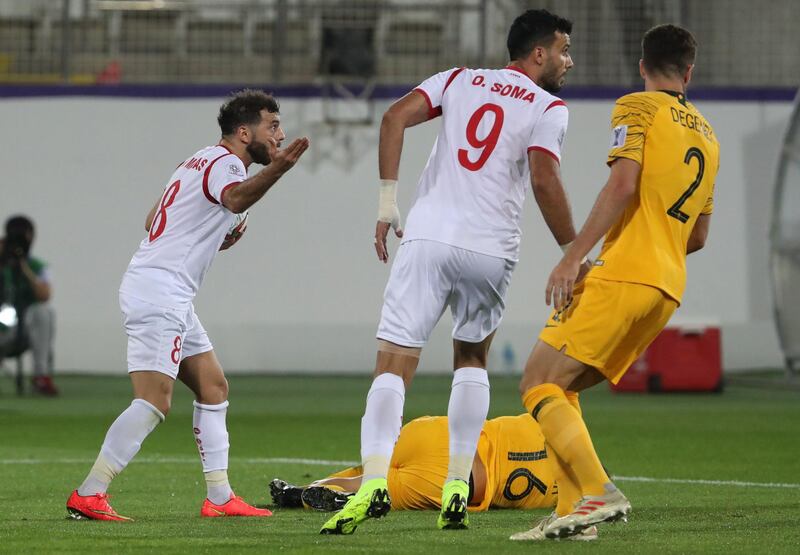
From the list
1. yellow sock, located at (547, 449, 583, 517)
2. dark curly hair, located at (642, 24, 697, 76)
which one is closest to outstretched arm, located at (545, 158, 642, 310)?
dark curly hair, located at (642, 24, 697, 76)

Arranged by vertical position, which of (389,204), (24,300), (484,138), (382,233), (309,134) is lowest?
(24,300)

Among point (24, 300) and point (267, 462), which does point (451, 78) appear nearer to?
point (267, 462)

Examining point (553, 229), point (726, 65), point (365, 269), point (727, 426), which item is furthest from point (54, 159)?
point (553, 229)

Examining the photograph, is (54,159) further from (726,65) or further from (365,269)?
(726,65)

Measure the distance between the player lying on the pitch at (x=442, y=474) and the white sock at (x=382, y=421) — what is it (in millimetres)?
1010

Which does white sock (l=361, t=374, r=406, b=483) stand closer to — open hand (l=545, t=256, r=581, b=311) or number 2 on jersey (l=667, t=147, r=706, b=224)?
open hand (l=545, t=256, r=581, b=311)

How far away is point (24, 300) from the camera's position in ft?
50.3

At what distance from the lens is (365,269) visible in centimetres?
1927

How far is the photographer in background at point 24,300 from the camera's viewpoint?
49.9 ft

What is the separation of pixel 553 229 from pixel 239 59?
14.3 meters

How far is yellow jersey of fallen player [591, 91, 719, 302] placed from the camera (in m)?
5.11

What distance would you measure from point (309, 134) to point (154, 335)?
43.9 feet

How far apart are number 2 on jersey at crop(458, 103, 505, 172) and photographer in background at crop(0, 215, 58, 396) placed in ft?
34.9

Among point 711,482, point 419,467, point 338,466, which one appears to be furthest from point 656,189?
point 338,466
